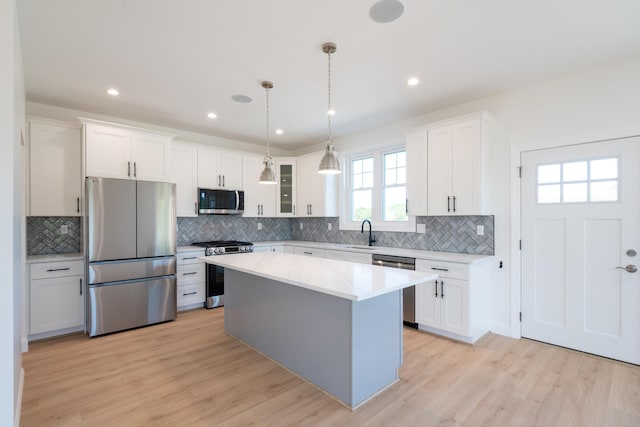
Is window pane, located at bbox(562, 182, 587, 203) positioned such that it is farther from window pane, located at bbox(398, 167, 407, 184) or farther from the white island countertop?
window pane, located at bbox(398, 167, 407, 184)

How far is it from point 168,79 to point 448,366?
12.3 feet

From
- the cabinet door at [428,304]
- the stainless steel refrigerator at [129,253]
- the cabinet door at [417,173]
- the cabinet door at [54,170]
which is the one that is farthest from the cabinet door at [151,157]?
the cabinet door at [428,304]

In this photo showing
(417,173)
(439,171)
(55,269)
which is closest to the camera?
(55,269)

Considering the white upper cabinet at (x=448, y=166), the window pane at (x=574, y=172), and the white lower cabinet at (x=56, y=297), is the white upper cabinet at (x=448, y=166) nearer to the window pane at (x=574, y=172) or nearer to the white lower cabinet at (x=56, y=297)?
the window pane at (x=574, y=172)

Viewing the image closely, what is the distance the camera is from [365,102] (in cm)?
369

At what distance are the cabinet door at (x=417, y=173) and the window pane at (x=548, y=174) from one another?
1.14 m

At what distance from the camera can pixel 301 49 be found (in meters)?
2.53

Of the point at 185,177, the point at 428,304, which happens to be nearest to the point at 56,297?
the point at 185,177

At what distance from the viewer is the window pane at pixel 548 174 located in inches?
122

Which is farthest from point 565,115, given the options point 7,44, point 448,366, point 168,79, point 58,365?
point 58,365

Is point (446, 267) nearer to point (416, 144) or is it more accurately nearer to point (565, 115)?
point (416, 144)

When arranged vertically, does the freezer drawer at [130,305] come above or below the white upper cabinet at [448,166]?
below

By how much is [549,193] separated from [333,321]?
2.58 metres

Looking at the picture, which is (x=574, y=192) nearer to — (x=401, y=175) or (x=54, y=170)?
(x=401, y=175)
